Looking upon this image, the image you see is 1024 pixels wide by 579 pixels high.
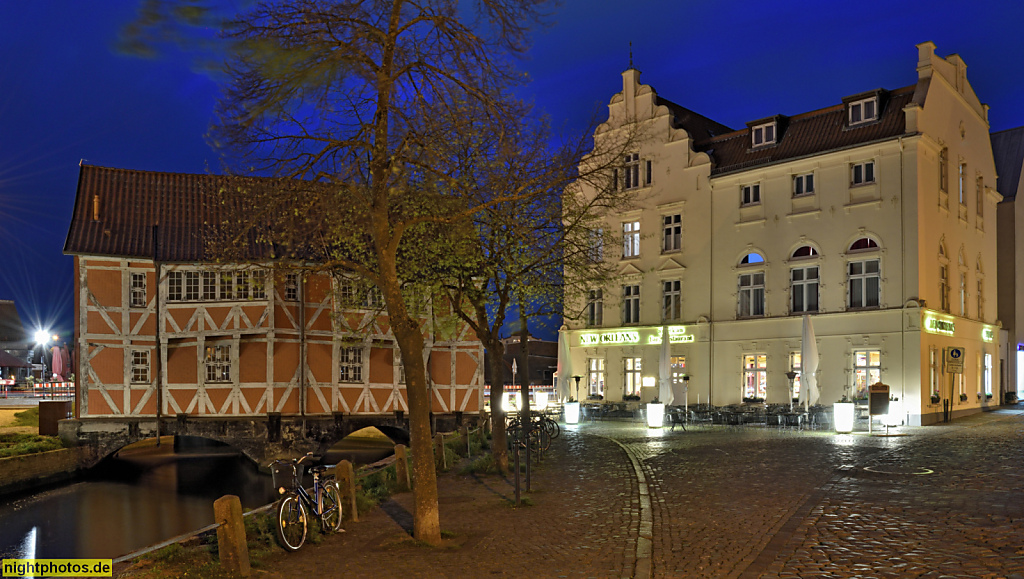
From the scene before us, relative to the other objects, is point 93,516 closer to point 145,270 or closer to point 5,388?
point 145,270

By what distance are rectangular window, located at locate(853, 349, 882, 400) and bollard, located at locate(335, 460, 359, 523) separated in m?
22.2

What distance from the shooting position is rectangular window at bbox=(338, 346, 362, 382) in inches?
1192

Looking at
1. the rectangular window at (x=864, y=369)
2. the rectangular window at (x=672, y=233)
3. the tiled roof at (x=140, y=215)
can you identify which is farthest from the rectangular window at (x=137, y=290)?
the rectangular window at (x=864, y=369)

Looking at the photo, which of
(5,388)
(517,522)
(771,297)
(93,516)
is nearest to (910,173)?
(771,297)

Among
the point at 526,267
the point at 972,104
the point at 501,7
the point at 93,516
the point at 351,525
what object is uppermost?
the point at 972,104

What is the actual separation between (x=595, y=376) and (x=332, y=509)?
92.2ft

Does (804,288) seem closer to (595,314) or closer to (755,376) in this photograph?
(755,376)

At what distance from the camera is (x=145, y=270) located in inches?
1164

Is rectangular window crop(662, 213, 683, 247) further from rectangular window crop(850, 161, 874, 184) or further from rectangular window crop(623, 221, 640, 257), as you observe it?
rectangular window crop(850, 161, 874, 184)

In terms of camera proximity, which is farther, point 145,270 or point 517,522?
point 145,270

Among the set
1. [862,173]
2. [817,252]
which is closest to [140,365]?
[817,252]

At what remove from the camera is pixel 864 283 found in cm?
2952

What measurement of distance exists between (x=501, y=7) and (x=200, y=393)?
75.4 ft

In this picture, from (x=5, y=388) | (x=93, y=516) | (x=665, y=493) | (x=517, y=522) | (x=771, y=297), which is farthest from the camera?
(x=5, y=388)
